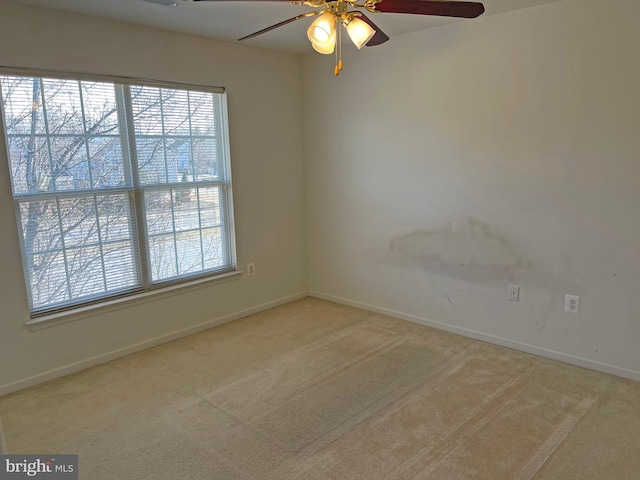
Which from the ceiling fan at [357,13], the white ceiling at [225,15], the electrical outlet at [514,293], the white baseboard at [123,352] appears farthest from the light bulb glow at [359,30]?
the white baseboard at [123,352]

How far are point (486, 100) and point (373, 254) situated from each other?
157cm

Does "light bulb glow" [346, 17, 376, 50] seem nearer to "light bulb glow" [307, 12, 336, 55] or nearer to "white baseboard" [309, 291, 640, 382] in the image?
"light bulb glow" [307, 12, 336, 55]

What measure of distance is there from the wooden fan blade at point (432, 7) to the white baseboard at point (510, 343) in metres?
2.31

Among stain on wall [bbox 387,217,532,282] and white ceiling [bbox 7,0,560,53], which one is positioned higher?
white ceiling [bbox 7,0,560,53]

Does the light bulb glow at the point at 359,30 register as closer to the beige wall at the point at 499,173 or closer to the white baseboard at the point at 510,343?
the beige wall at the point at 499,173

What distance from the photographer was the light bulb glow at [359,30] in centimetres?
193

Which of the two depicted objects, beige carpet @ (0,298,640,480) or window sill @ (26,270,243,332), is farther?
window sill @ (26,270,243,332)

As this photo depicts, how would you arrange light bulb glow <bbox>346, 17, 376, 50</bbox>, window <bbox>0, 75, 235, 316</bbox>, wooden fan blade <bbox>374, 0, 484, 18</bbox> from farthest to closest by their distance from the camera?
window <bbox>0, 75, 235, 316</bbox> < light bulb glow <bbox>346, 17, 376, 50</bbox> < wooden fan blade <bbox>374, 0, 484, 18</bbox>

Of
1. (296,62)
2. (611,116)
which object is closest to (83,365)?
(296,62)

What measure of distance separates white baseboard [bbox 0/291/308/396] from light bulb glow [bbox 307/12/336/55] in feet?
8.36

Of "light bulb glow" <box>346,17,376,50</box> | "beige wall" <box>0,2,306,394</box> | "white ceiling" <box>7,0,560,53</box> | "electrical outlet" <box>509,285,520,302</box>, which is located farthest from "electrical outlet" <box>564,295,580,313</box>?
"beige wall" <box>0,2,306,394</box>

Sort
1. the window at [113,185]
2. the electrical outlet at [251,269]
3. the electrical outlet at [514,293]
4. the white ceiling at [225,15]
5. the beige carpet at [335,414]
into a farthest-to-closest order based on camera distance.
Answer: the electrical outlet at [251,269] < the electrical outlet at [514,293] < the window at [113,185] < the white ceiling at [225,15] < the beige carpet at [335,414]

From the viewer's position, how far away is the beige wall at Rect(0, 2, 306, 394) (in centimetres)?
272

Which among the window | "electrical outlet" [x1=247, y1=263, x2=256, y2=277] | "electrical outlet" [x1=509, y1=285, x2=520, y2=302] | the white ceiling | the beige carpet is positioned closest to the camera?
the beige carpet
